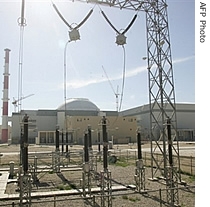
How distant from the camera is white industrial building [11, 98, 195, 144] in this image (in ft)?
177

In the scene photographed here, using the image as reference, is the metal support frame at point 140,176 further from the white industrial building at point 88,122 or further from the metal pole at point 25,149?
the white industrial building at point 88,122

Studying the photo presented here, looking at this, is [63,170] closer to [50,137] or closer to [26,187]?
[26,187]

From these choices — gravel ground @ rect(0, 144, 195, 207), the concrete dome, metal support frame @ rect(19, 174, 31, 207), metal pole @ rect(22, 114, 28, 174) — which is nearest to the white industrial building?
the concrete dome

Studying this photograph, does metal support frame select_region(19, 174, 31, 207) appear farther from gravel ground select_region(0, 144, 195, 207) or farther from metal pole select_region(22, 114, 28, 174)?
gravel ground select_region(0, 144, 195, 207)

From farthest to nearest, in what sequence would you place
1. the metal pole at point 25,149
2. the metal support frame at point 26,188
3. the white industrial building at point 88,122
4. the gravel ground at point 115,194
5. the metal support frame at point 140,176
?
the white industrial building at point 88,122
the metal support frame at point 140,176
the gravel ground at point 115,194
the metal pole at point 25,149
the metal support frame at point 26,188

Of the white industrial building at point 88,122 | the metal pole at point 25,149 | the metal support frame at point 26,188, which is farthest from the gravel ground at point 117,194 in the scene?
the white industrial building at point 88,122

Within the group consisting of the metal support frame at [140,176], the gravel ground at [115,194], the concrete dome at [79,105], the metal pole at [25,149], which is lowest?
the gravel ground at [115,194]

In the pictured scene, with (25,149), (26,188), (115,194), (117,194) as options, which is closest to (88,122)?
(115,194)

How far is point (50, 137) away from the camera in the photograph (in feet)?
191

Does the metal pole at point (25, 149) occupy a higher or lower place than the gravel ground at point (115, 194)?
higher

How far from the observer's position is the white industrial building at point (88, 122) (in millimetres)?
53938

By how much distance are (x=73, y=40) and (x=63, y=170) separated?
31.6 ft

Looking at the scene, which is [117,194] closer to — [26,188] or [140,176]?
[26,188]

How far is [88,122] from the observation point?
177 feet
